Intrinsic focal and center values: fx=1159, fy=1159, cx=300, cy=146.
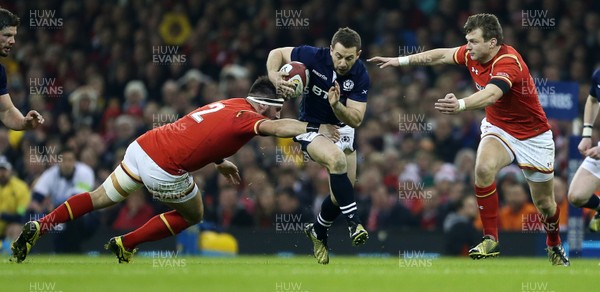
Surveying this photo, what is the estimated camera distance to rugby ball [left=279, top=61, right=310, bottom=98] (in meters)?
10.9

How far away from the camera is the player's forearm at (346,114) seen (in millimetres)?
10547

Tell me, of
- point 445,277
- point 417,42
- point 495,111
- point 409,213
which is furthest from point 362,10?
point 445,277

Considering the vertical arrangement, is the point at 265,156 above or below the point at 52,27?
below

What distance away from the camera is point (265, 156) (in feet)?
57.6

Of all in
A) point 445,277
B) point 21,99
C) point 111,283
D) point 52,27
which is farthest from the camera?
point 52,27

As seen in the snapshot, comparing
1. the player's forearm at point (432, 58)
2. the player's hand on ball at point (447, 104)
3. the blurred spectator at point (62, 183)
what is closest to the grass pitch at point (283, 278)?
the player's hand on ball at point (447, 104)

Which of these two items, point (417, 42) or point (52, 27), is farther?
point (52, 27)

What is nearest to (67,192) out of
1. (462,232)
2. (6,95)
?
(6,95)

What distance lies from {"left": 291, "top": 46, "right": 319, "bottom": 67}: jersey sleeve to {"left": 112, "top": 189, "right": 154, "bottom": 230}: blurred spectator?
534 cm

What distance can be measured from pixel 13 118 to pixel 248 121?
8.00 feet

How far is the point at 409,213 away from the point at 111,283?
848cm

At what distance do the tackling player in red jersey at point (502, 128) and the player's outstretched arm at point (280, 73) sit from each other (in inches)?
36.2

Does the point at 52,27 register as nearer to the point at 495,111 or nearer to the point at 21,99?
the point at 21,99

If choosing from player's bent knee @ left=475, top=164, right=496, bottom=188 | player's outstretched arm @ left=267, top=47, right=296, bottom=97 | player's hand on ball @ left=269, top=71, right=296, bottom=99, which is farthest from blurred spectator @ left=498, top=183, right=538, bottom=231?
player's hand on ball @ left=269, top=71, right=296, bottom=99
